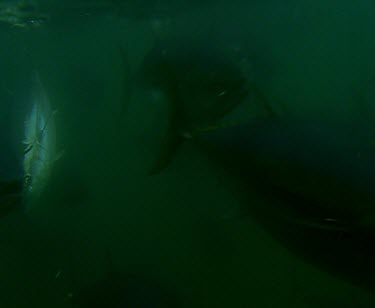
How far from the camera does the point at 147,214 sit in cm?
285

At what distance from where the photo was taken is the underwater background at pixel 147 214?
7.75 feet

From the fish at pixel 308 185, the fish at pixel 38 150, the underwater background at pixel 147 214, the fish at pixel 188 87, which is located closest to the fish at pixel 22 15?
the underwater background at pixel 147 214

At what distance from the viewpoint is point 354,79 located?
342 centimetres

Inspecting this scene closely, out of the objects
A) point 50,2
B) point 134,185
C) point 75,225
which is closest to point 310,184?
point 134,185

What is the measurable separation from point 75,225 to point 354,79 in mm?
2413

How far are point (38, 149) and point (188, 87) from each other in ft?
3.21

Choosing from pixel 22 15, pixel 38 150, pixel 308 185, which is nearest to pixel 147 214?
pixel 38 150

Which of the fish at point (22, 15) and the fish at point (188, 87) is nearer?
the fish at point (188, 87)

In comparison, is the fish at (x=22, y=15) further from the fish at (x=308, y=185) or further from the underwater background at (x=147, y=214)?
the fish at (x=308, y=185)

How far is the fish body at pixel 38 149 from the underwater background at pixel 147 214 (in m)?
0.08

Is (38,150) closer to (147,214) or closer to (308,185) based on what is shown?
(147,214)

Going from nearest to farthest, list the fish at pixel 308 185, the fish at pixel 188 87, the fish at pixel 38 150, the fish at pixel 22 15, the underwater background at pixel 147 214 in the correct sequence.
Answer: the fish at pixel 308 185, the fish at pixel 188 87, the underwater background at pixel 147 214, the fish at pixel 38 150, the fish at pixel 22 15

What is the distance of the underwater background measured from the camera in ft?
7.75

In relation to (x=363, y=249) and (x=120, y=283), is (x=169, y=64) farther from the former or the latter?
(x=363, y=249)
